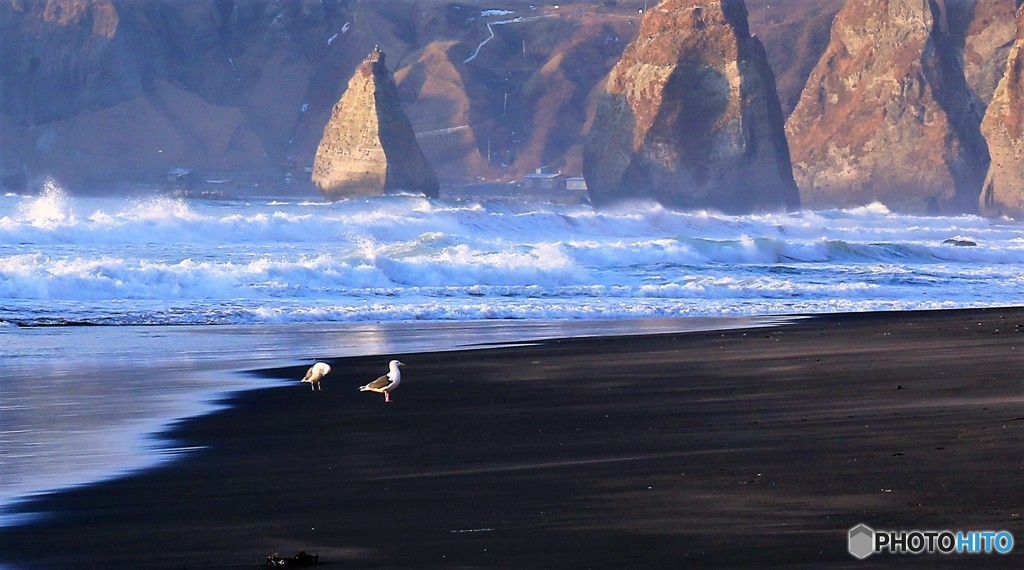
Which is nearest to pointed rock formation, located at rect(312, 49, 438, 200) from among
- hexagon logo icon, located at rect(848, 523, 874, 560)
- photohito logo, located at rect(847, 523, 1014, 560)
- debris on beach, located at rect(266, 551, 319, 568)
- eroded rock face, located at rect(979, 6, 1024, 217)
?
eroded rock face, located at rect(979, 6, 1024, 217)

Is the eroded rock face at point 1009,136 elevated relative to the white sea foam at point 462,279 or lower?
elevated

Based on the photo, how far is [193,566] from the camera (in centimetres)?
614

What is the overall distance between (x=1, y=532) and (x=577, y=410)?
5196 mm

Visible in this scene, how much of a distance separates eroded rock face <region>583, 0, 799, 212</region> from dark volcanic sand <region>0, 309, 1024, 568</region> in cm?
12961

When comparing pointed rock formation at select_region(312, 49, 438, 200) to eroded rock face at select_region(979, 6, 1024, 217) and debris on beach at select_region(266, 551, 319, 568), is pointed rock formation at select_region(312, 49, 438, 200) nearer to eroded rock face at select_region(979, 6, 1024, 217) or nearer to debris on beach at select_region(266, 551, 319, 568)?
eroded rock face at select_region(979, 6, 1024, 217)

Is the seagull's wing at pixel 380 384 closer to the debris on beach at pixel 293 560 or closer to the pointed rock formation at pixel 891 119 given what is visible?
the debris on beach at pixel 293 560

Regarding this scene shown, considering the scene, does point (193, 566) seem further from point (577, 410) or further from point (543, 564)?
point (577, 410)

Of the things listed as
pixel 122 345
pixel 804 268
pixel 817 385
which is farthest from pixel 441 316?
pixel 804 268

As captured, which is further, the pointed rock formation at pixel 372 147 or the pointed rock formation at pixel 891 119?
the pointed rock formation at pixel 891 119

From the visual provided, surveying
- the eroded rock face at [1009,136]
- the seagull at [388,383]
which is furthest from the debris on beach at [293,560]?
the eroded rock face at [1009,136]

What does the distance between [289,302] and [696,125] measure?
123319 mm

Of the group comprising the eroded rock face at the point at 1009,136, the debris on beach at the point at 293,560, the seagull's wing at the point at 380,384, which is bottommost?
the debris on beach at the point at 293,560

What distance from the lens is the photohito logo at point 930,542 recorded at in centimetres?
551

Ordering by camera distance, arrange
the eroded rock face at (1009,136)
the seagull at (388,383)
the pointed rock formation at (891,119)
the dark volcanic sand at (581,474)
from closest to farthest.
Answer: the dark volcanic sand at (581,474) < the seagull at (388,383) < the eroded rock face at (1009,136) < the pointed rock formation at (891,119)
